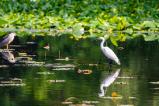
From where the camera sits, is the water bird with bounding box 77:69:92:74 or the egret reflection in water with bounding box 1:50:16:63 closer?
the water bird with bounding box 77:69:92:74

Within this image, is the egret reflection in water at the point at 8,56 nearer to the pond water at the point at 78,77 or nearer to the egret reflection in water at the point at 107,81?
the pond water at the point at 78,77

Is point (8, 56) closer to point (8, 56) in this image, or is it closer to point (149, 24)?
point (8, 56)

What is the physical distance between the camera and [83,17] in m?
24.3

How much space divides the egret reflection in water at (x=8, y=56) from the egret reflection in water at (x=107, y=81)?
7.73 feet

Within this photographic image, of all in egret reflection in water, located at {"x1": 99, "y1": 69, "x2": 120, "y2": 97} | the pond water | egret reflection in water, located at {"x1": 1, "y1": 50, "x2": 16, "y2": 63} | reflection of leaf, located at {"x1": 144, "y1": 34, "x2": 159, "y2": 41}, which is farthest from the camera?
reflection of leaf, located at {"x1": 144, "y1": 34, "x2": 159, "y2": 41}

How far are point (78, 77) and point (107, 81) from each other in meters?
0.57

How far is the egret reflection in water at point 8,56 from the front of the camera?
14.7m

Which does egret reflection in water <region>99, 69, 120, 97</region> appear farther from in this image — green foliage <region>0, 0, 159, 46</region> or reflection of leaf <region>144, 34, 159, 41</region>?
reflection of leaf <region>144, 34, 159, 41</region>

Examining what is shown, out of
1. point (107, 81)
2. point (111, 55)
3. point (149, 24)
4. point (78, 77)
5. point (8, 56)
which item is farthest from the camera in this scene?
point (149, 24)

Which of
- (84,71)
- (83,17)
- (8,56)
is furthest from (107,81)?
(83,17)

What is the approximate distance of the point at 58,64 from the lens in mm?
13898

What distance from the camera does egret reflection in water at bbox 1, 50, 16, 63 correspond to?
48.3ft

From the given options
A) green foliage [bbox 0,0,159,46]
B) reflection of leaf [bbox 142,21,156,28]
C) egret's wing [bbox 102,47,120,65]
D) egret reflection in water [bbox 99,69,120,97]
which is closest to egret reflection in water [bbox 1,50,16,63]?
egret's wing [bbox 102,47,120,65]

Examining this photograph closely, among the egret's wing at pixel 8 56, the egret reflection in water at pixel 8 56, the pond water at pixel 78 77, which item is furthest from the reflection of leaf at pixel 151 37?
the egret's wing at pixel 8 56
